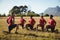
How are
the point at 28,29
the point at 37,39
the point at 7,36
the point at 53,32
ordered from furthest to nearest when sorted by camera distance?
the point at 28,29, the point at 53,32, the point at 7,36, the point at 37,39

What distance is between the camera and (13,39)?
1252 cm

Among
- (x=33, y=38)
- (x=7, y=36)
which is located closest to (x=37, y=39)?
(x=33, y=38)

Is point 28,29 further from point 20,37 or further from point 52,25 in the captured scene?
point 20,37

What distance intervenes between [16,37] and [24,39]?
2.50 feet

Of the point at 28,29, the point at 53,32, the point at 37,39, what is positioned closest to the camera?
the point at 37,39

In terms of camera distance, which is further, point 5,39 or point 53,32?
point 53,32

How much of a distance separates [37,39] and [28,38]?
0.55 metres

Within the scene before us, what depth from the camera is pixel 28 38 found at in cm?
1261

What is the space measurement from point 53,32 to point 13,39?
3.60 metres

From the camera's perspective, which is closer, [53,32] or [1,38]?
[1,38]

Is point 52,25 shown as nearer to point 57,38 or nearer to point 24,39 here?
point 57,38

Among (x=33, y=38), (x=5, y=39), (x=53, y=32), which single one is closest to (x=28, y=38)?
(x=33, y=38)

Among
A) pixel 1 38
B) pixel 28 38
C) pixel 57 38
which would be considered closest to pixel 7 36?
pixel 1 38

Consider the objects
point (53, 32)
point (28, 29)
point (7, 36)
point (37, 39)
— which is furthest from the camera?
point (28, 29)
